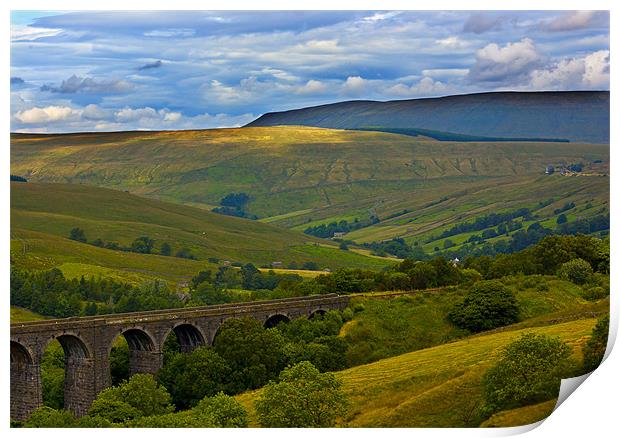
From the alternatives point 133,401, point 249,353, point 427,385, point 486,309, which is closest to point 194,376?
point 249,353

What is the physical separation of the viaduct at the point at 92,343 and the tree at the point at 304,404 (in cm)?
2174

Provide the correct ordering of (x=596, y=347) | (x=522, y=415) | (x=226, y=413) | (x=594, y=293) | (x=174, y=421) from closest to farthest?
(x=522, y=415) → (x=226, y=413) → (x=174, y=421) → (x=596, y=347) → (x=594, y=293)

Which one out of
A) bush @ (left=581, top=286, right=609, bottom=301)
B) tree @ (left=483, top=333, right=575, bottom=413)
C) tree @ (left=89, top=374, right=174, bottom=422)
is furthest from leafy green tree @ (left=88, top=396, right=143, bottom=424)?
bush @ (left=581, top=286, right=609, bottom=301)

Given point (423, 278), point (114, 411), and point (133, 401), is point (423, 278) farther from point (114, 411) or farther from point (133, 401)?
point (114, 411)

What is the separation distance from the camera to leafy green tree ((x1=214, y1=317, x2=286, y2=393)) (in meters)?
75.0

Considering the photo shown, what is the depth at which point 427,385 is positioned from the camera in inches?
2464

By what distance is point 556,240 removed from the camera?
Answer: 382 ft

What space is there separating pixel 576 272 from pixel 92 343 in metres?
58.6

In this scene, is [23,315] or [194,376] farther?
[23,315]

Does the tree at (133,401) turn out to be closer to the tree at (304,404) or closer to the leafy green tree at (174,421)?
the leafy green tree at (174,421)

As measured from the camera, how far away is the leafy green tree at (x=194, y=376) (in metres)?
72.5

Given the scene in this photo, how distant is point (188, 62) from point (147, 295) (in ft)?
235

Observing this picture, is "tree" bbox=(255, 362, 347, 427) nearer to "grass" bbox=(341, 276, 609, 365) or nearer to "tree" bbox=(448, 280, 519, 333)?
"grass" bbox=(341, 276, 609, 365)
